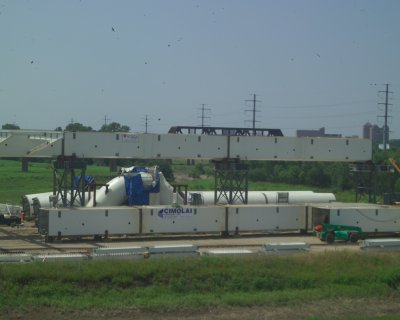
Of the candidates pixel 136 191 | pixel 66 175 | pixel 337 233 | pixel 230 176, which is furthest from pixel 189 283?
pixel 136 191

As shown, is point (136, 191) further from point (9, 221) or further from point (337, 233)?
point (337, 233)

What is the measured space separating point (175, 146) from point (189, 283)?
1535 cm

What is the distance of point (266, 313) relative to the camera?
69.9 ft

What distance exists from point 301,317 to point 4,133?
68.9 feet

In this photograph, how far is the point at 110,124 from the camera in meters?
126

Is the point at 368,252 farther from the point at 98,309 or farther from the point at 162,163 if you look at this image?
the point at 162,163

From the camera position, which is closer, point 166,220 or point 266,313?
point 266,313

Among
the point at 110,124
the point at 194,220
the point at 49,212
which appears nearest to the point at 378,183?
the point at 194,220

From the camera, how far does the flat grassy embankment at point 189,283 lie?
21469 millimetres

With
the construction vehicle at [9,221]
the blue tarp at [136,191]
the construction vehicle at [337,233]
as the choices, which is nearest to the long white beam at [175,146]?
the blue tarp at [136,191]

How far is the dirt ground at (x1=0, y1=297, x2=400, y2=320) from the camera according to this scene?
2034 centimetres

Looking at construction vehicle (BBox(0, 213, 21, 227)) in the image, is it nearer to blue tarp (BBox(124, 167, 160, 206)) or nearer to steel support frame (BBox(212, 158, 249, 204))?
blue tarp (BBox(124, 167, 160, 206))

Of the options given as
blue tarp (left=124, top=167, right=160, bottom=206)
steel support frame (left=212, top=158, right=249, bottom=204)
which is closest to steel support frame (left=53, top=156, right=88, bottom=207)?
blue tarp (left=124, top=167, right=160, bottom=206)

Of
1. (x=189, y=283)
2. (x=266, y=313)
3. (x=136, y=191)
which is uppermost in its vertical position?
(x=136, y=191)
